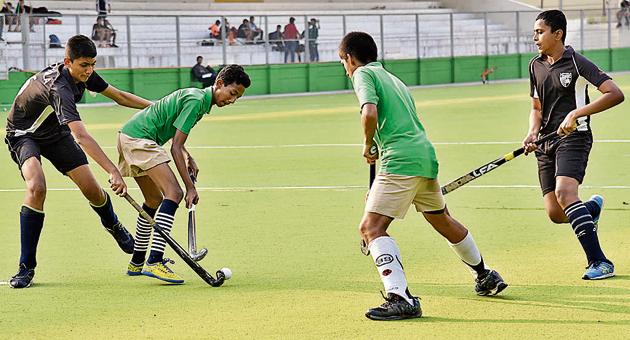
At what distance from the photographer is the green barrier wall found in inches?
1398

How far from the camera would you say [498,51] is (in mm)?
47281

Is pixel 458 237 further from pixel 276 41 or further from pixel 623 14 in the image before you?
pixel 623 14

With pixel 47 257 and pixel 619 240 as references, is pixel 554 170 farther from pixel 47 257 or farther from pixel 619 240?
pixel 47 257

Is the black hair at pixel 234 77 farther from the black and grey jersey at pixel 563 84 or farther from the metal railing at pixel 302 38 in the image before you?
the metal railing at pixel 302 38

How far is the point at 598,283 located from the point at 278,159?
1024cm

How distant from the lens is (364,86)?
7227mm

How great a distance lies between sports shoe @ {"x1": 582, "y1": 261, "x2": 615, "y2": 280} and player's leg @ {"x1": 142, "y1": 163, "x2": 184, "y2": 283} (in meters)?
2.99

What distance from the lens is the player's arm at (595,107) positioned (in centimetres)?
829

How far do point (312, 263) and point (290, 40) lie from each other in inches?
1242

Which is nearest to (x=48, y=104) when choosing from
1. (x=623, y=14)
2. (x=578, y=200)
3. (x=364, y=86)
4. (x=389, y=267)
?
(x=364, y=86)

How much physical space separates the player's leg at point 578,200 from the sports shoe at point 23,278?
3.94 m

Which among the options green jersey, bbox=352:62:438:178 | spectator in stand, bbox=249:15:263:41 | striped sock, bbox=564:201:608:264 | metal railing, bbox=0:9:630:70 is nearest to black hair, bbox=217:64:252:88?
green jersey, bbox=352:62:438:178

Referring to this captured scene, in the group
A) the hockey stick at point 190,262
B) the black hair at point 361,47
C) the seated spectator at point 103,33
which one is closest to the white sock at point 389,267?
the black hair at point 361,47

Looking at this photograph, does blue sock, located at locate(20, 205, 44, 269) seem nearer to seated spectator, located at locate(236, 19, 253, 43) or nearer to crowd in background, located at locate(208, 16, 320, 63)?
crowd in background, located at locate(208, 16, 320, 63)
